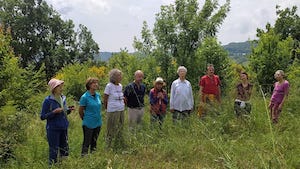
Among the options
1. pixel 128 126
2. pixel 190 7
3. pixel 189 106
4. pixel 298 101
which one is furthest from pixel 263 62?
pixel 128 126

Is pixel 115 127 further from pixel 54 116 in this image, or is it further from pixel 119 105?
pixel 54 116

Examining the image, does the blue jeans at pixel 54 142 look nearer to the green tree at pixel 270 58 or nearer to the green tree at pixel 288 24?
the green tree at pixel 270 58

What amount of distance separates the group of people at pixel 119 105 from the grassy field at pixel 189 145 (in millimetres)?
199

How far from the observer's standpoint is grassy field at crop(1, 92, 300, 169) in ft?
15.9

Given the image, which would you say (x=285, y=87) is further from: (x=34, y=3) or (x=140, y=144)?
(x=34, y=3)

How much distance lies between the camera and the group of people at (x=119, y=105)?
5605 millimetres

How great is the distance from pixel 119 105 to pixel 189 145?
1555 mm

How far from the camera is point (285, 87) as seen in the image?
7.96 m

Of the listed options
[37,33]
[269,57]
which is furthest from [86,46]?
[269,57]

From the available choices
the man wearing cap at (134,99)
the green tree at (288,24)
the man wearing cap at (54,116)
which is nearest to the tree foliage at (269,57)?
the man wearing cap at (134,99)

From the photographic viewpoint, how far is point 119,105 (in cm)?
674

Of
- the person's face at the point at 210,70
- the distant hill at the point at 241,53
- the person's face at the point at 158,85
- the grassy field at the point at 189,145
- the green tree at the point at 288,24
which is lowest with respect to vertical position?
the grassy field at the point at 189,145

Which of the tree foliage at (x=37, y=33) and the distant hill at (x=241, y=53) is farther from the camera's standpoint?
the tree foliage at (x=37, y=33)

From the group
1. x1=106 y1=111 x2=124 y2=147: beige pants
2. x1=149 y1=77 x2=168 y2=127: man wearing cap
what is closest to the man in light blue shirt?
x1=149 y1=77 x2=168 y2=127: man wearing cap
